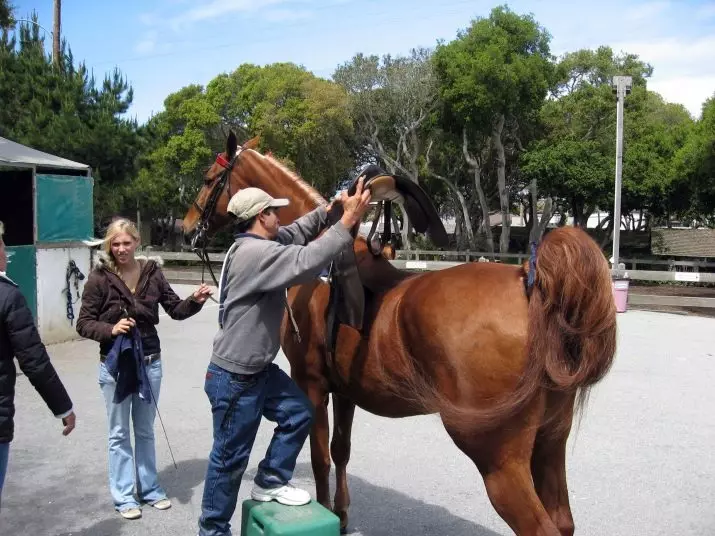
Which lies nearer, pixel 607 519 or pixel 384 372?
pixel 384 372

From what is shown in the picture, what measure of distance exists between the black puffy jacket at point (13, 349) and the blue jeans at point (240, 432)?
2.52 ft

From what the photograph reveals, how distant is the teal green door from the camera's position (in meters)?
8.66

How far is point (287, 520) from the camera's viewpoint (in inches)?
110

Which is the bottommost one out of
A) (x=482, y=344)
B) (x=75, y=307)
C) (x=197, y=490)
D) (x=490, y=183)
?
(x=197, y=490)

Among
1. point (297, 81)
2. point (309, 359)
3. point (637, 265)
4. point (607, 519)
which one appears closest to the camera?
point (309, 359)

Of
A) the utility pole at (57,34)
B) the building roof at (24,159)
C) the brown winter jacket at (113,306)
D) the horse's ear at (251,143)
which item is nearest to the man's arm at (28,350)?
the brown winter jacket at (113,306)

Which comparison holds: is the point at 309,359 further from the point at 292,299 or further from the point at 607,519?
the point at 607,519

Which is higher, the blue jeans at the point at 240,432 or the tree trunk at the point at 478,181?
the tree trunk at the point at 478,181

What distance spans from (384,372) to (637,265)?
28.0 metres

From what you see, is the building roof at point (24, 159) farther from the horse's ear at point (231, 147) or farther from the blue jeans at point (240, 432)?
the blue jeans at point (240, 432)

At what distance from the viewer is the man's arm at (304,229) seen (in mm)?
3221

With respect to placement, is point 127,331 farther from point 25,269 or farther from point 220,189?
point 25,269

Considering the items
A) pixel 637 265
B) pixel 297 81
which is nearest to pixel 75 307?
pixel 297 81

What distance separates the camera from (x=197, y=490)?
443 cm
